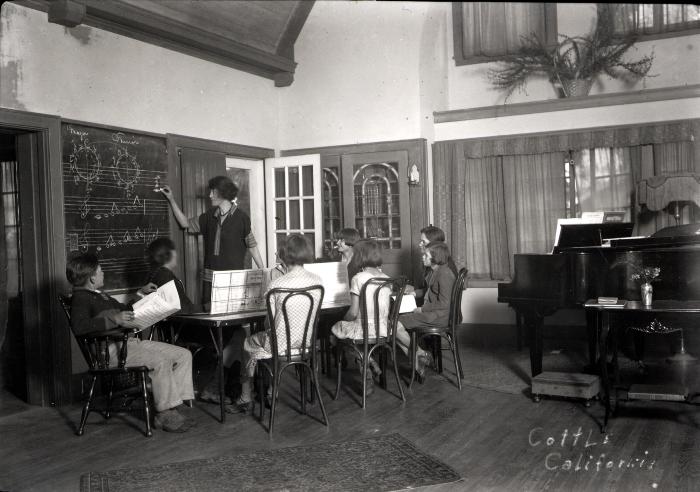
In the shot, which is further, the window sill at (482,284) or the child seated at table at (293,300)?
the window sill at (482,284)

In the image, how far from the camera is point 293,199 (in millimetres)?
7637

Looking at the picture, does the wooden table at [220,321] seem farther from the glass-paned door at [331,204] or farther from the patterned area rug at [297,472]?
the glass-paned door at [331,204]

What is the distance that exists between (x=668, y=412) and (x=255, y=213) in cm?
480

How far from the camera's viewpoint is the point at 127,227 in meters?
5.78

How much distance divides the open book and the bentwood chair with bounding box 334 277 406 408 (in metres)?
1.23

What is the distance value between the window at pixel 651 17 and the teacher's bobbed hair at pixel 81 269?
5.82 meters

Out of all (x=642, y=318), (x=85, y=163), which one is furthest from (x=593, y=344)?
(x=85, y=163)

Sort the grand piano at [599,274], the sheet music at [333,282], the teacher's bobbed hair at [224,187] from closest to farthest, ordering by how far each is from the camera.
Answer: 1. the grand piano at [599,274]
2. the sheet music at [333,282]
3. the teacher's bobbed hair at [224,187]

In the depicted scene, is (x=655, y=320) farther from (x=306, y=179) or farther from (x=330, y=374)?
(x=306, y=179)

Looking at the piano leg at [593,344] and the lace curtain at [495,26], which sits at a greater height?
the lace curtain at [495,26]

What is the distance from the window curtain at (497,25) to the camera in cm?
782

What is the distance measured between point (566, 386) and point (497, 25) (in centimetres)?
487

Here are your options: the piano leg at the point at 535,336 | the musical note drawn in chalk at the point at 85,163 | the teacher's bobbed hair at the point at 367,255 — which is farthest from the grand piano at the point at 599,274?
A: the musical note drawn in chalk at the point at 85,163

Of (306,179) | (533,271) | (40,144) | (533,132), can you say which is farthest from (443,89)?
(40,144)
